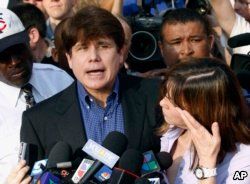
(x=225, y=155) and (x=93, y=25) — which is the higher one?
(x=93, y=25)

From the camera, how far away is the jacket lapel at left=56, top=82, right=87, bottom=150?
2.81 metres

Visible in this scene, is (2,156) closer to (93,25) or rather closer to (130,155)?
(93,25)

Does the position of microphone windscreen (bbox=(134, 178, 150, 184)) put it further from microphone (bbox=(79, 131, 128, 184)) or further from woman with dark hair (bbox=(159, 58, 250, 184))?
woman with dark hair (bbox=(159, 58, 250, 184))

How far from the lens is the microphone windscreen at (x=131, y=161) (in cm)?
218

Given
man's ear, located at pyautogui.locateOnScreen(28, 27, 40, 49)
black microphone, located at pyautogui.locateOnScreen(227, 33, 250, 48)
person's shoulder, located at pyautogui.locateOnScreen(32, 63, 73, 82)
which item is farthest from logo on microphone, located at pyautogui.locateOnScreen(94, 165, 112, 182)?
man's ear, located at pyautogui.locateOnScreen(28, 27, 40, 49)

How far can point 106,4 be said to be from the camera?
5.05m

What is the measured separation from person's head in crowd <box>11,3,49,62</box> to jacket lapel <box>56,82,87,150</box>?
1.60 metres

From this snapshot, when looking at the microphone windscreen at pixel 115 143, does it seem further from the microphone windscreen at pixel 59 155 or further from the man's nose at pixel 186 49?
the man's nose at pixel 186 49

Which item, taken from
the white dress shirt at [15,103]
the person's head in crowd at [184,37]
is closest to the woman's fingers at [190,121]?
the white dress shirt at [15,103]

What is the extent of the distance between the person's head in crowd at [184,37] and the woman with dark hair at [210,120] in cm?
132

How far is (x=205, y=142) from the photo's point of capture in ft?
7.94

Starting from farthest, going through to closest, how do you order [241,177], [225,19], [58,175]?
[225,19], [241,177], [58,175]

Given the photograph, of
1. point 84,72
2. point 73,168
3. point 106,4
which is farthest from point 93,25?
point 106,4

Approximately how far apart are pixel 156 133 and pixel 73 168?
2.48ft
